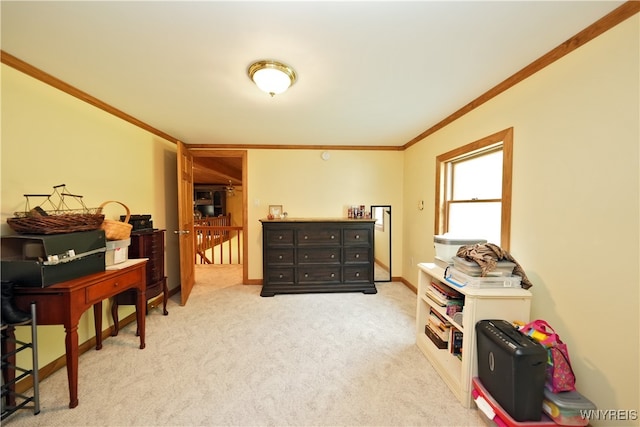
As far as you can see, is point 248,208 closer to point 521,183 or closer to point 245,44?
point 245,44

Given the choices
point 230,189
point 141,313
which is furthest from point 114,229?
point 230,189

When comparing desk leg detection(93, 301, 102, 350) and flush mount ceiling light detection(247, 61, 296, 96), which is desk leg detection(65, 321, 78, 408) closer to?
desk leg detection(93, 301, 102, 350)

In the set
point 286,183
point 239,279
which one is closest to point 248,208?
point 286,183

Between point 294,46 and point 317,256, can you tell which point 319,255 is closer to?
point 317,256

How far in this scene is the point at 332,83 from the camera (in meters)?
1.76

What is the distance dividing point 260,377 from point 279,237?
1754 mm

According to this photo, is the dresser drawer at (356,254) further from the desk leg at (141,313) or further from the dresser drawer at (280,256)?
the desk leg at (141,313)

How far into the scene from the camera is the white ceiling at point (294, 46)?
110 centimetres

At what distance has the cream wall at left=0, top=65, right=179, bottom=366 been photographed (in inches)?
58.9

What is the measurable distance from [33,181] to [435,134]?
375 centimetres

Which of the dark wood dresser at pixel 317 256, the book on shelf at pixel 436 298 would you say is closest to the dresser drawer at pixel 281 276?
the dark wood dresser at pixel 317 256

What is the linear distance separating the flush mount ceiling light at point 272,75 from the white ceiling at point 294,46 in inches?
1.8

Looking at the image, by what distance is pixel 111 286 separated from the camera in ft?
5.38

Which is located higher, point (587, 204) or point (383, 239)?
point (587, 204)
